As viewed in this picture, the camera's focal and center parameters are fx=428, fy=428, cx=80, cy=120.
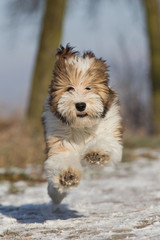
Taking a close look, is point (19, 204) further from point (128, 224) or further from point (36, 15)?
point (36, 15)

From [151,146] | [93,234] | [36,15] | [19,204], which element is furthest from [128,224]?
[36,15]

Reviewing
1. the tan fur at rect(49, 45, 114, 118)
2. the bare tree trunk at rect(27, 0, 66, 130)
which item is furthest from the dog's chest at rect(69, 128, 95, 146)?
the bare tree trunk at rect(27, 0, 66, 130)

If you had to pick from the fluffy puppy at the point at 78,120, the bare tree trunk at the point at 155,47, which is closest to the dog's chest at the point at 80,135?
the fluffy puppy at the point at 78,120

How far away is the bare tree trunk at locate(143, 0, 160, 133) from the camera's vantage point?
577 inches

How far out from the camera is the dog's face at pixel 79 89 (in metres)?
3.93

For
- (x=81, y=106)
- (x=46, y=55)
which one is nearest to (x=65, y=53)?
(x=81, y=106)

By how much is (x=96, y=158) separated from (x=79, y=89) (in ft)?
2.23

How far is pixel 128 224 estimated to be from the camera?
3664 millimetres

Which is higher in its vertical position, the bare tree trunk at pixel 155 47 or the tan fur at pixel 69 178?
the bare tree trunk at pixel 155 47

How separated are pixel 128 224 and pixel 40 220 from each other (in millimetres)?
1202

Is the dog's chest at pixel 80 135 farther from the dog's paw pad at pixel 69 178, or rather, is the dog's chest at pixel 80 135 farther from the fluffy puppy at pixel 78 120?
the dog's paw pad at pixel 69 178

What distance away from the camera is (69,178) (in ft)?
12.1

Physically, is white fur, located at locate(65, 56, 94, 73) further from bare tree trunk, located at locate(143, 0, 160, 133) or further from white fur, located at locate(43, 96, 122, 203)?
bare tree trunk, located at locate(143, 0, 160, 133)

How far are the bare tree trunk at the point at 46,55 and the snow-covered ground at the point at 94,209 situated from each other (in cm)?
535
